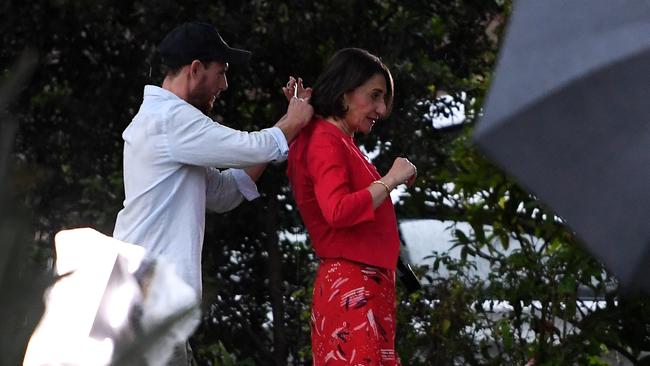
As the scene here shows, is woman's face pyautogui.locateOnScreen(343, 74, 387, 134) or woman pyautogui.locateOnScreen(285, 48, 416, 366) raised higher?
woman's face pyautogui.locateOnScreen(343, 74, 387, 134)

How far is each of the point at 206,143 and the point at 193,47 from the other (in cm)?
39

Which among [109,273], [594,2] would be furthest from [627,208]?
[109,273]

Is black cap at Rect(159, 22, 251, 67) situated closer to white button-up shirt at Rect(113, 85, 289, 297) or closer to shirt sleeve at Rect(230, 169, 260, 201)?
white button-up shirt at Rect(113, 85, 289, 297)

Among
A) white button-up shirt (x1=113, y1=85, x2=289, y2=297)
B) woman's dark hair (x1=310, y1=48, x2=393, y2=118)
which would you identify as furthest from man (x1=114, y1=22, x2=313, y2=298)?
woman's dark hair (x1=310, y1=48, x2=393, y2=118)

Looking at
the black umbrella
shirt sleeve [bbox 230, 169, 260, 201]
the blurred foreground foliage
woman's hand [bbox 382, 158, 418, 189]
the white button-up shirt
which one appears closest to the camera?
the black umbrella

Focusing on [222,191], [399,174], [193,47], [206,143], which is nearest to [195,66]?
[193,47]

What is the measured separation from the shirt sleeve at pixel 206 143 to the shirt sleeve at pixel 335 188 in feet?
0.84

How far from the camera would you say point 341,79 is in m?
4.33

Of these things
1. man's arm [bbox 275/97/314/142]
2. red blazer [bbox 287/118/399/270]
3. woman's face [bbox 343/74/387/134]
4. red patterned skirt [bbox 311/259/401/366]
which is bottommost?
red patterned skirt [bbox 311/259/401/366]

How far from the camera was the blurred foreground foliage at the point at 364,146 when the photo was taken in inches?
219

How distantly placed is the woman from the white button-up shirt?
10.0 inches

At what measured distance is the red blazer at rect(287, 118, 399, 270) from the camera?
4.05 metres

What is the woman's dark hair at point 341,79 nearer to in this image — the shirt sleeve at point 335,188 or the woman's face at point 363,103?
the woman's face at point 363,103

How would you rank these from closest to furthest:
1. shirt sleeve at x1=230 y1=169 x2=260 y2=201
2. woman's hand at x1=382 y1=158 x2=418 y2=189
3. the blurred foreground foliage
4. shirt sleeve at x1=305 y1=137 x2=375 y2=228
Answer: shirt sleeve at x1=305 y1=137 x2=375 y2=228 < woman's hand at x1=382 y1=158 x2=418 y2=189 < shirt sleeve at x1=230 y1=169 x2=260 y2=201 < the blurred foreground foliage
